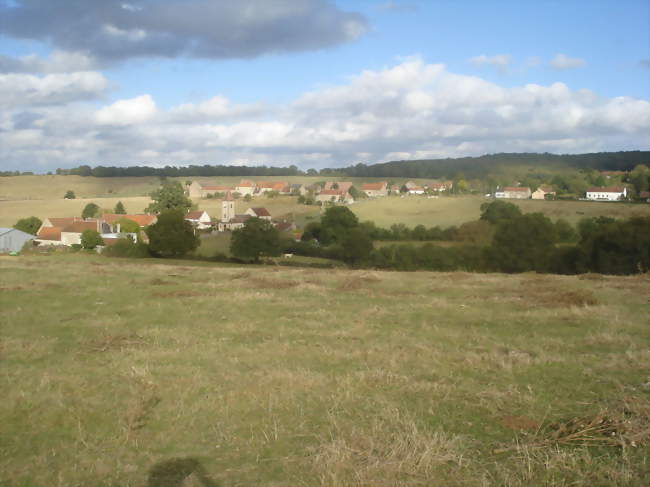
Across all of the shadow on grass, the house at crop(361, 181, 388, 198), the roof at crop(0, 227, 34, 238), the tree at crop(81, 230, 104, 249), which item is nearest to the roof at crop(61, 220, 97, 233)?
the roof at crop(0, 227, 34, 238)

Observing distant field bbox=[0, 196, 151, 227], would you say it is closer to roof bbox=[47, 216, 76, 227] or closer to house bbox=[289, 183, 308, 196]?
roof bbox=[47, 216, 76, 227]

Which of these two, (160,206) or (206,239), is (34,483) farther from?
(160,206)

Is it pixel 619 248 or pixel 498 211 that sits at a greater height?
pixel 498 211

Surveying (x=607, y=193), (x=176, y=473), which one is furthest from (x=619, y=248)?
(x=607, y=193)

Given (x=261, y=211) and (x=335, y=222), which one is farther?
(x=261, y=211)

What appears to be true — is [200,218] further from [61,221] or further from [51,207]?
[51,207]

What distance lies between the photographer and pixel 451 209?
301 feet

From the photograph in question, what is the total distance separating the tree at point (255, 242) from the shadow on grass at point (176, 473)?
5500cm

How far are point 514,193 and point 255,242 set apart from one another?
2428 inches

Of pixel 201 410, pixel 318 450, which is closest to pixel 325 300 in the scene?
pixel 201 410

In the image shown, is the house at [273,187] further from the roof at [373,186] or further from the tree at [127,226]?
the tree at [127,226]

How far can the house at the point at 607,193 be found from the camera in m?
→ 88.3

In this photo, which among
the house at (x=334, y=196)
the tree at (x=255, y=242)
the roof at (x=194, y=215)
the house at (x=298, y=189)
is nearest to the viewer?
the tree at (x=255, y=242)

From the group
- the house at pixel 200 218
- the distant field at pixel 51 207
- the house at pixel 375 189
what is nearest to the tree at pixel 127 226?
the house at pixel 200 218
